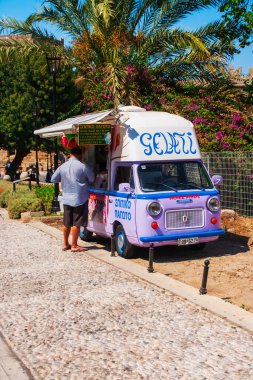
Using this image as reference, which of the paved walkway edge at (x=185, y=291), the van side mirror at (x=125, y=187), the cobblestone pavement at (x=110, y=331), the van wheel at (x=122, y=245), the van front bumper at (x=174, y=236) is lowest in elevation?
the cobblestone pavement at (x=110, y=331)

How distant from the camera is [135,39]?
1964 cm

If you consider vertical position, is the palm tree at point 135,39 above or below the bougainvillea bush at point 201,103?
above

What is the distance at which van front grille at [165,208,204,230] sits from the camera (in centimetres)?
924

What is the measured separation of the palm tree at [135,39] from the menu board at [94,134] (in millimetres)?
8714

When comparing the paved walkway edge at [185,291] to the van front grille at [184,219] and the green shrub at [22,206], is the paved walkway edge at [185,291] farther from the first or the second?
the green shrub at [22,206]

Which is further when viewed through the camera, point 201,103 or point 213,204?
point 201,103

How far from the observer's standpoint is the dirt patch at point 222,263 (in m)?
7.32

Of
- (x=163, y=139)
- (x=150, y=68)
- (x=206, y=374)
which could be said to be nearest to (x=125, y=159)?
(x=163, y=139)

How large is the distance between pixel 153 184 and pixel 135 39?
11432mm

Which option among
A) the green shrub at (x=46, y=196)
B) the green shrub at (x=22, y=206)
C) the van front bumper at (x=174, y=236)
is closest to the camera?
the van front bumper at (x=174, y=236)

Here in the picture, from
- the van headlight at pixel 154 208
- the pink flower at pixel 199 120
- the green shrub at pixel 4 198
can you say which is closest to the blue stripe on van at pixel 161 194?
the van headlight at pixel 154 208

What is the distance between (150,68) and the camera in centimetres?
1967

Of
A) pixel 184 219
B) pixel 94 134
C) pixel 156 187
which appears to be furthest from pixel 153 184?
pixel 94 134

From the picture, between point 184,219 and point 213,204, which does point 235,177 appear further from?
point 184,219
